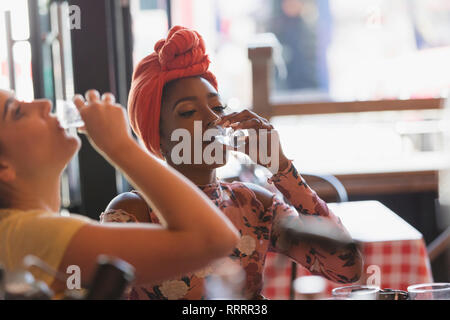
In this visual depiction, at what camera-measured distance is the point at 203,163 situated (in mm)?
1046

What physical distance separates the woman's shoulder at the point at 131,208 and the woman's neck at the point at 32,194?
28cm

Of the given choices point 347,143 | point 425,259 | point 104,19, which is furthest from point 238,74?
point 425,259

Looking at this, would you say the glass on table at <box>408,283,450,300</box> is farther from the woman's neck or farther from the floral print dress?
the woman's neck

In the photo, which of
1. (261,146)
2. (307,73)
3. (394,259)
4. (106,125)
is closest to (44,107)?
(106,125)

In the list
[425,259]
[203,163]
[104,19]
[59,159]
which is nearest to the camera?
[59,159]

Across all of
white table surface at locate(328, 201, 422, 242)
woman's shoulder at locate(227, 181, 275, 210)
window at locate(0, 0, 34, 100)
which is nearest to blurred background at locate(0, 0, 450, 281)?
window at locate(0, 0, 34, 100)

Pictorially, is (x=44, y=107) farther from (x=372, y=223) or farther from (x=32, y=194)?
(x=372, y=223)

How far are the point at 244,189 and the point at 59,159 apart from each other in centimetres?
49

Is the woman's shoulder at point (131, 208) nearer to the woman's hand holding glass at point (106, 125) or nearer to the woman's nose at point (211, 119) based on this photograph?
the woman's nose at point (211, 119)

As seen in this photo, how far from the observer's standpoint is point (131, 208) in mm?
1012

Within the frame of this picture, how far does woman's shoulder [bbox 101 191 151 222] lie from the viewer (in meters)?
1.00

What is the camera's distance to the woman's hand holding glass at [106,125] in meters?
0.69
